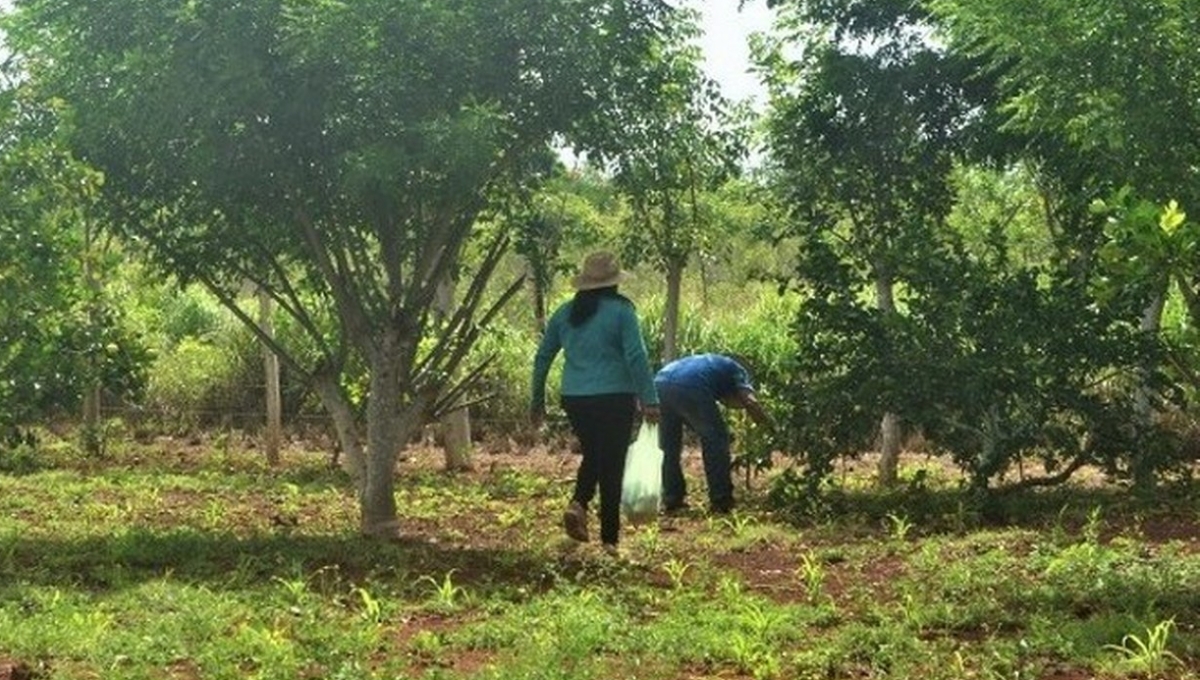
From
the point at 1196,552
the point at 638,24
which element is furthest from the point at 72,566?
the point at 1196,552

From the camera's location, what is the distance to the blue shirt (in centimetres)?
1295

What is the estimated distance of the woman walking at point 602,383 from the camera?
9586 millimetres

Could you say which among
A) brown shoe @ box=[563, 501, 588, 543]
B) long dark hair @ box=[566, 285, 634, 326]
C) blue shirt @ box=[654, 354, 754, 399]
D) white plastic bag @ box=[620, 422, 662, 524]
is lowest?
brown shoe @ box=[563, 501, 588, 543]

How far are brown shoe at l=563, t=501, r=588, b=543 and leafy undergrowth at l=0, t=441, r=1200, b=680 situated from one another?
0.17 m

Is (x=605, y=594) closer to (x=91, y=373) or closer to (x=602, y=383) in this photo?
(x=602, y=383)

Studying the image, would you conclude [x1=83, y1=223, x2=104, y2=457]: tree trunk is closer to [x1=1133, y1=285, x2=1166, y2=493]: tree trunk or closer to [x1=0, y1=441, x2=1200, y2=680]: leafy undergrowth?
[x1=0, y1=441, x2=1200, y2=680]: leafy undergrowth

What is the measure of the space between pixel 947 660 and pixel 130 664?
3069 millimetres

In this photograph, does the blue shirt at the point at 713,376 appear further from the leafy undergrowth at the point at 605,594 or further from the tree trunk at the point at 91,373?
the tree trunk at the point at 91,373

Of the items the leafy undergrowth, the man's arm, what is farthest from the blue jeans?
the leafy undergrowth

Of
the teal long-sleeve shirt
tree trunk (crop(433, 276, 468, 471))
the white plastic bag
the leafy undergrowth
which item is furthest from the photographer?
tree trunk (crop(433, 276, 468, 471))

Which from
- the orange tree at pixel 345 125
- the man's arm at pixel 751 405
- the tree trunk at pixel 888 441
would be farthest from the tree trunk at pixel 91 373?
the tree trunk at pixel 888 441

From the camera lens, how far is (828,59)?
14.9 meters

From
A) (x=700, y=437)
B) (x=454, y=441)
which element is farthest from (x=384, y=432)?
(x=454, y=441)

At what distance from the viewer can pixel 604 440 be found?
9.60 m
